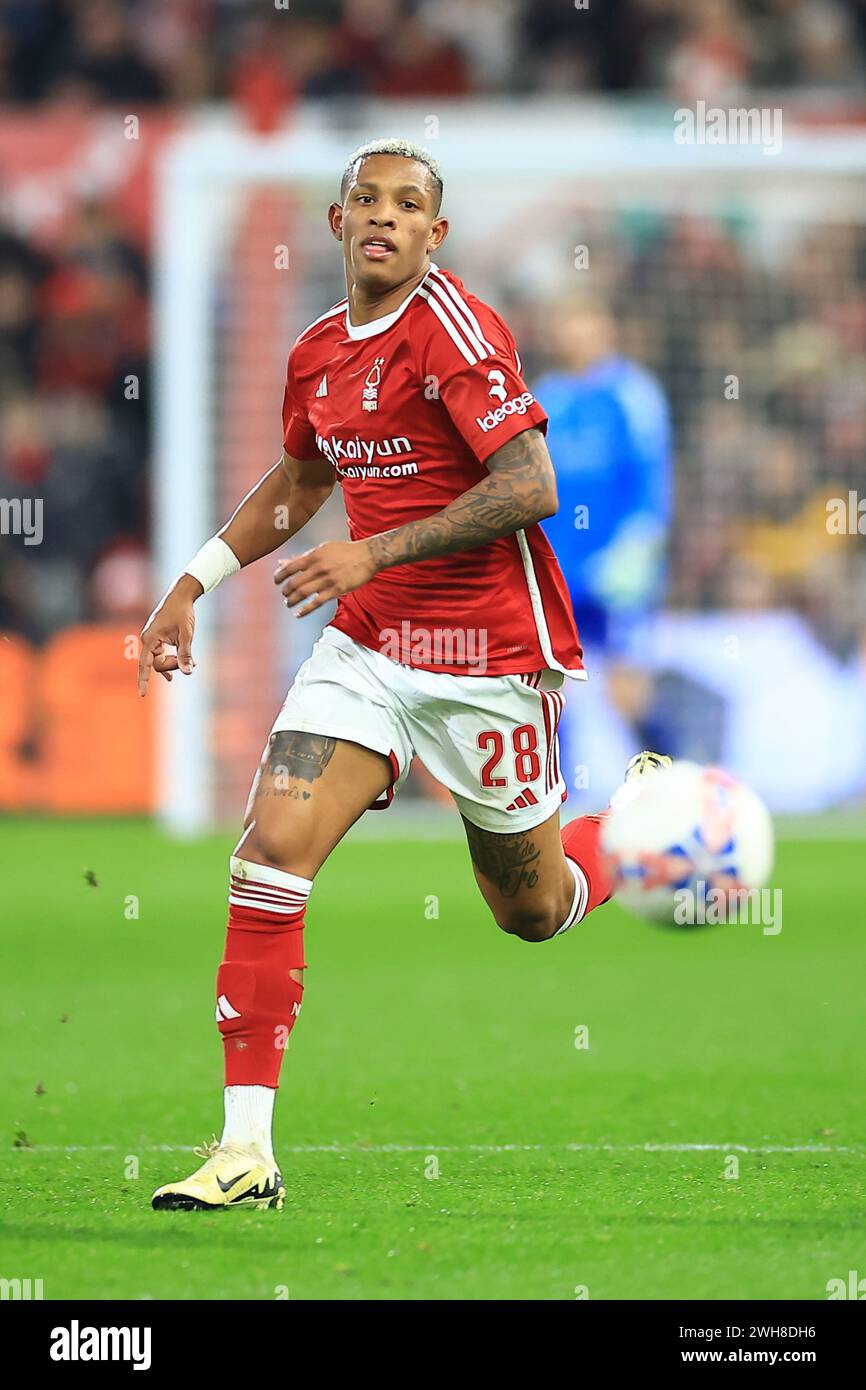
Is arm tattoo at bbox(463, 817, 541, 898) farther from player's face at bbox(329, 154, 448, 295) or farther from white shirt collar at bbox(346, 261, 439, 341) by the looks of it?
player's face at bbox(329, 154, 448, 295)

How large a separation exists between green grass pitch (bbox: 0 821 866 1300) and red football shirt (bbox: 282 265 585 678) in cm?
118

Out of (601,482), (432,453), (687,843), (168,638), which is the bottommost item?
(687,843)

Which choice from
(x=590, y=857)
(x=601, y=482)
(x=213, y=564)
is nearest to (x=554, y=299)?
(x=601, y=482)

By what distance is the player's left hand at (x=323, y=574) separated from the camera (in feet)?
14.1

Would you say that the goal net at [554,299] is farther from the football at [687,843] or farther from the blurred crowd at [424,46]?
the football at [687,843]

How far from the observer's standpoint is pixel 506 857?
5141mm

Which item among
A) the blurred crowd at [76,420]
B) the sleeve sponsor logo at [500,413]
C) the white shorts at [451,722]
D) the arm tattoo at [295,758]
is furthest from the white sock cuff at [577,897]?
the blurred crowd at [76,420]

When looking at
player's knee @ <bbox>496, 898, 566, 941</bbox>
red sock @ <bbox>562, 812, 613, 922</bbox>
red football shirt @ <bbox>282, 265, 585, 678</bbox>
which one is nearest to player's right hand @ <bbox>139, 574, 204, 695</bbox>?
red football shirt @ <bbox>282, 265, 585, 678</bbox>

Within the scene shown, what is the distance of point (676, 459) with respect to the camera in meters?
14.1

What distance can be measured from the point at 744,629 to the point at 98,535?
4.82 metres

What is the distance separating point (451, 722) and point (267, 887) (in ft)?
2.14

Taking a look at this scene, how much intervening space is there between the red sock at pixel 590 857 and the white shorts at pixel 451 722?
0.56 m

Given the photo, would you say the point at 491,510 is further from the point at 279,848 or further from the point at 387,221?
the point at 279,848
